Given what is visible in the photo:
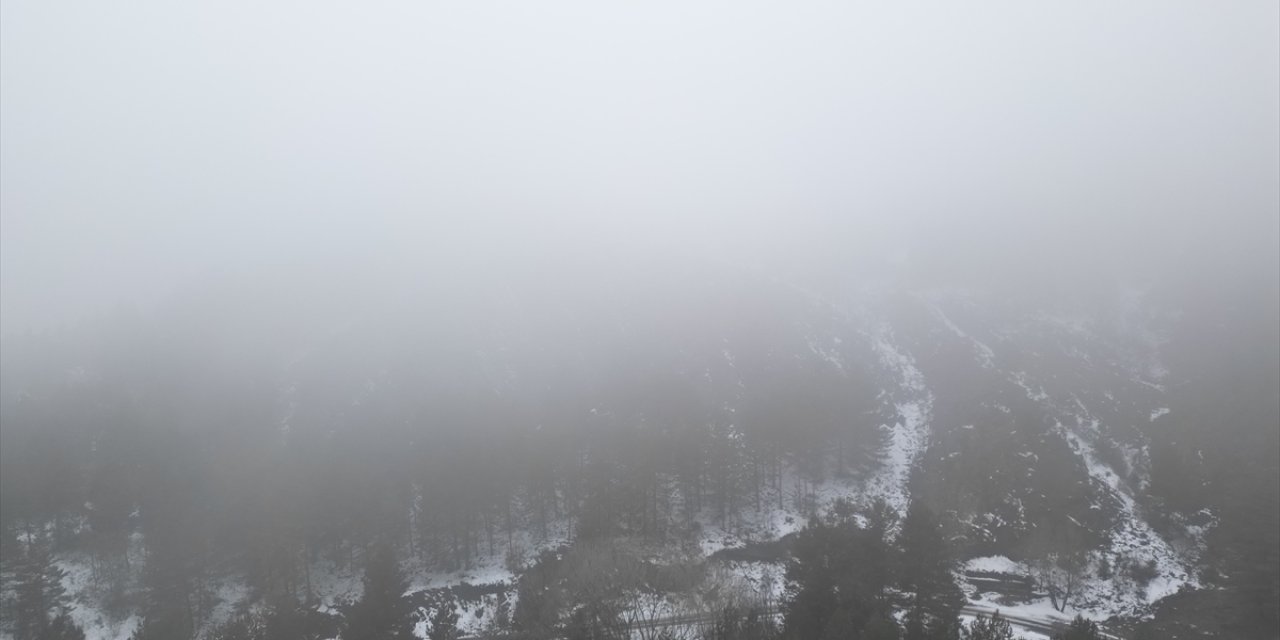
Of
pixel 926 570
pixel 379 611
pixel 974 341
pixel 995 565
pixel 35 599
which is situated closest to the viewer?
pixel 379 611

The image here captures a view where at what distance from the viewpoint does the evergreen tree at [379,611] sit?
36.4 metres

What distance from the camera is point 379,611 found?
1469 inches

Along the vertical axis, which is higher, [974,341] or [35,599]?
[974,341]

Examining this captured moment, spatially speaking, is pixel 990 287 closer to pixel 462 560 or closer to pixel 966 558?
pixel 966 558

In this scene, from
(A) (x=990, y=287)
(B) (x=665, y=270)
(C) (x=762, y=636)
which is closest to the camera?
(C) (x=762, y=636)

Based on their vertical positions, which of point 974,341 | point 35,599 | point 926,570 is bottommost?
point 926,570

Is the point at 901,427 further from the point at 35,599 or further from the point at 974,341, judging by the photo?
the point at 35,599

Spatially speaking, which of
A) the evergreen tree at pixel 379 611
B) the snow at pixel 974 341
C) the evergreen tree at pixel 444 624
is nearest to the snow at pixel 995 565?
the snow at pixel 974 341

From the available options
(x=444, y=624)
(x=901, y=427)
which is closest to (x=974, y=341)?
(x=901, y=427)

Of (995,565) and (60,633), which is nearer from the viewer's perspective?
(60,633)

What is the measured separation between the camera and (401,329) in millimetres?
103125

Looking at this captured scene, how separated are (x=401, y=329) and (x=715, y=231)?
83.2 meters

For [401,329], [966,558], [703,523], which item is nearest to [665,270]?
[401,329]

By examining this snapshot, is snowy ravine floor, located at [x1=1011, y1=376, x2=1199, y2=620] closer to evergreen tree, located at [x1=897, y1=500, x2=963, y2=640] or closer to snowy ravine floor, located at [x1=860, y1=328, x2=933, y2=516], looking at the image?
snowy ravine floor, located at [x1=860, y1=328, x2=933, y2=516]
